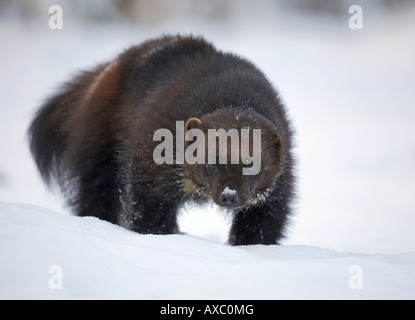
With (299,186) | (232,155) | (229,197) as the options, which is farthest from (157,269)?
(299,186)

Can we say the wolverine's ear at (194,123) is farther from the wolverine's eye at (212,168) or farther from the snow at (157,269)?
the snow at (157,269)

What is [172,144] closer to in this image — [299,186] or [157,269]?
[157,269]

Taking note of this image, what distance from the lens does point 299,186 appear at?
22.2 ft

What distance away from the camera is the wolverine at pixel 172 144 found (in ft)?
15.2

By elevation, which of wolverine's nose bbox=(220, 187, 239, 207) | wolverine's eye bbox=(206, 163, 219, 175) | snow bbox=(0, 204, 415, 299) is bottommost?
snow bbox=(0, 204, 415, 299)

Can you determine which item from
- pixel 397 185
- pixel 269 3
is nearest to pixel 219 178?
pixel 397 185

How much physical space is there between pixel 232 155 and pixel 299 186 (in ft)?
7.96

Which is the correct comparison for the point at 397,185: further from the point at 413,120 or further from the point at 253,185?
the point at 253,185

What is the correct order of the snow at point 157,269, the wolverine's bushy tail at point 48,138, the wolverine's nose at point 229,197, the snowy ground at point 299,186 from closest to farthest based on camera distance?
the snow at point 157,269 → the snowy ground at point 299,186 → the wolverine's nose at point 229,197 → the wolverine's bushy tail at point 48,138

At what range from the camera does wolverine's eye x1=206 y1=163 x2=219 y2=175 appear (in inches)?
178

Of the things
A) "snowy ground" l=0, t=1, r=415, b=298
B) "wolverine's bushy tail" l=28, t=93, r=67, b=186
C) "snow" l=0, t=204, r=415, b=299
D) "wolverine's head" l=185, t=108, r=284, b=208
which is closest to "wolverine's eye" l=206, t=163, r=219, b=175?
"wolverine's head" l=185, t=108, r=284, b=208

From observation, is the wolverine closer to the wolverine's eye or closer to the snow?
the wolverine's eye

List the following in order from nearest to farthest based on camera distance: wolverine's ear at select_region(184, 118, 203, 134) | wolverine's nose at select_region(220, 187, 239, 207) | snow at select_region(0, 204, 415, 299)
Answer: snow at select_region(0, 204, 415, 299) → wolverine's nose at select_region(220, 187, 239, 207) → wolverine's ear at select_region(184, 118, 203, 134)

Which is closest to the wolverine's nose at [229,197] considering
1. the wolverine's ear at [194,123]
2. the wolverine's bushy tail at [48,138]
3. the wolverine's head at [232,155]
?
the wolverine's head at [232,155]
